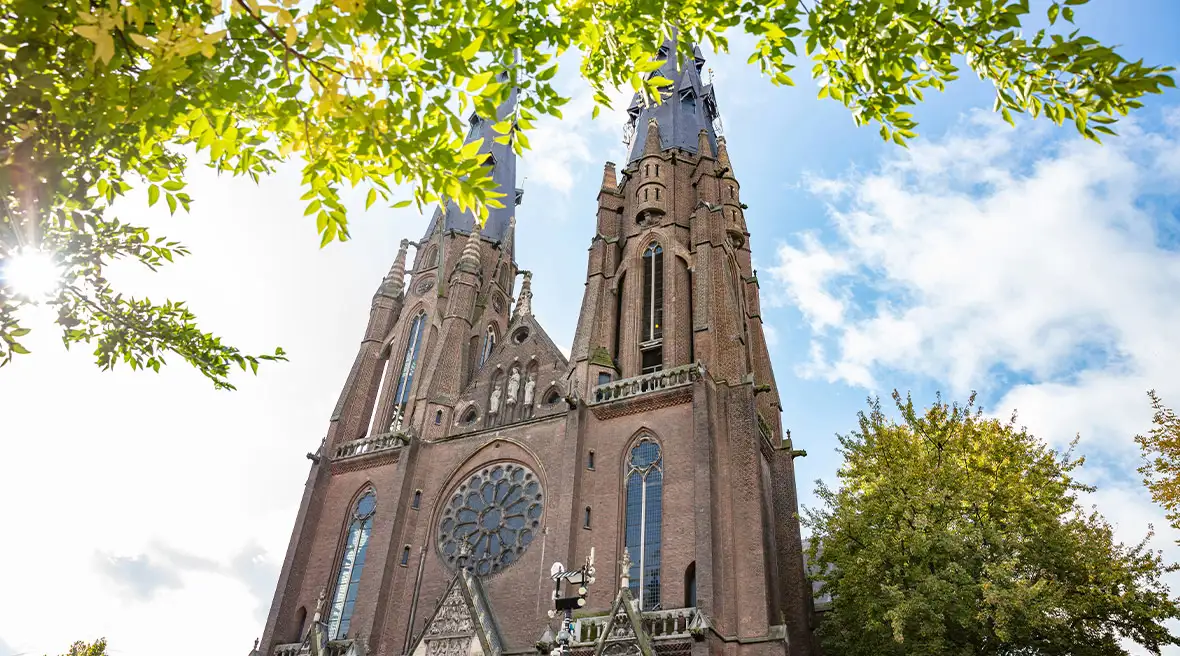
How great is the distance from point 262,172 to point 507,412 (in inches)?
888

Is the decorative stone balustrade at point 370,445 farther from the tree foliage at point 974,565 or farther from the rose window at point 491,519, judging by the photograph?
the tree foliage at point 974,565

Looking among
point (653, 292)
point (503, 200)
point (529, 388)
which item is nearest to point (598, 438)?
point (529, 388)

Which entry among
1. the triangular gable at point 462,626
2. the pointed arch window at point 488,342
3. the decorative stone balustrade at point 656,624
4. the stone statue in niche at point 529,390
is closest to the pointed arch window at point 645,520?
the decorative stone balustrade at point 656,624

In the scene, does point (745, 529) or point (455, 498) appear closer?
point (745, 529)

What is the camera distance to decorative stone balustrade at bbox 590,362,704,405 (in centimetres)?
2391

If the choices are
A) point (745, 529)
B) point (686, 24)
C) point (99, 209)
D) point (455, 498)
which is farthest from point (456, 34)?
point (455, 498)

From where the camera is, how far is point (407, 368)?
107 ft

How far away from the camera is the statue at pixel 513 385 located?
91.4 ft

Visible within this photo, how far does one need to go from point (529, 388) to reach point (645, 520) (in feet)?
26.0

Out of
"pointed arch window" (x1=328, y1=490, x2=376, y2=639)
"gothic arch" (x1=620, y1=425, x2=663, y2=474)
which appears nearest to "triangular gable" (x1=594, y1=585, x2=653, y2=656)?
"gothic arch" (x1=620, y1=425, x2=663, y2=474)

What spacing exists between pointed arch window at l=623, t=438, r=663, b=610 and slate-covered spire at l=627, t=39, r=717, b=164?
626 inches

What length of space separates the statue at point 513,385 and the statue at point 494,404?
16.5 inches

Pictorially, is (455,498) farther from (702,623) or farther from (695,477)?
(702,623)

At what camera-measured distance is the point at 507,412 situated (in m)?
27.8
